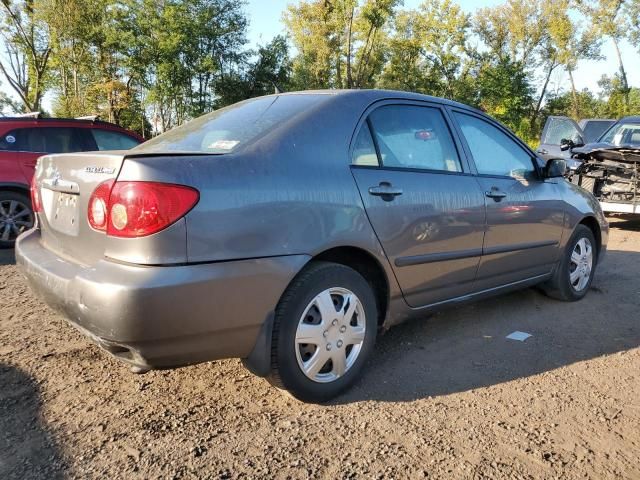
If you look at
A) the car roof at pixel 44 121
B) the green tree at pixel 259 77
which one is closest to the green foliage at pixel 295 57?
the green tree at pixel 259 77

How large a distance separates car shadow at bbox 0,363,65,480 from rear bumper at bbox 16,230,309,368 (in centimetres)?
50

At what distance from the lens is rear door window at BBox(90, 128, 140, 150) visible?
723 cm

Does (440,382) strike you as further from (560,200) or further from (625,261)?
(625,261)

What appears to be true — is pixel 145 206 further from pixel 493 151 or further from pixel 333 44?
pixel 333 44

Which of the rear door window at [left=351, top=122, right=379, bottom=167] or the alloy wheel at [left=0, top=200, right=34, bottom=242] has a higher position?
the rear door window at [left=351, top=122, right=379, bottom=167]

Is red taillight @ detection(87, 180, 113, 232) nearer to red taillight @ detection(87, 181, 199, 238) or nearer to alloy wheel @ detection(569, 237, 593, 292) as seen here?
red taillight @ detection(87, 181, 199, 238)

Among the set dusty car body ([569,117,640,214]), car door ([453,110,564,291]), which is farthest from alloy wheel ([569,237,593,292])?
dusty car body ([569,117,640,214])

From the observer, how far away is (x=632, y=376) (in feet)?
10.0

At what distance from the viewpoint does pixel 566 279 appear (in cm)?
437

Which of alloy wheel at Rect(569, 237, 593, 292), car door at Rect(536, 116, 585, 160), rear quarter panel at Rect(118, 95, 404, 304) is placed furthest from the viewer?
car door at Rect(536, 116, 585, 160)

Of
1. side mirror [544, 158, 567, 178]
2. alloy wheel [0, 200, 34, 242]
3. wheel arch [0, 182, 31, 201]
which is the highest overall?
side mirror [544, 158, 567, 178]

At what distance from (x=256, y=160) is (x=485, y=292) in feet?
6.78

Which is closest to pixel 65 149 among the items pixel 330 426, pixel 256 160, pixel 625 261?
pixel 256 160

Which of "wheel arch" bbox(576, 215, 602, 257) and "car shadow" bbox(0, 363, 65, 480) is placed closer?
"car shadow" bbox(0, 363, 65, 480)
